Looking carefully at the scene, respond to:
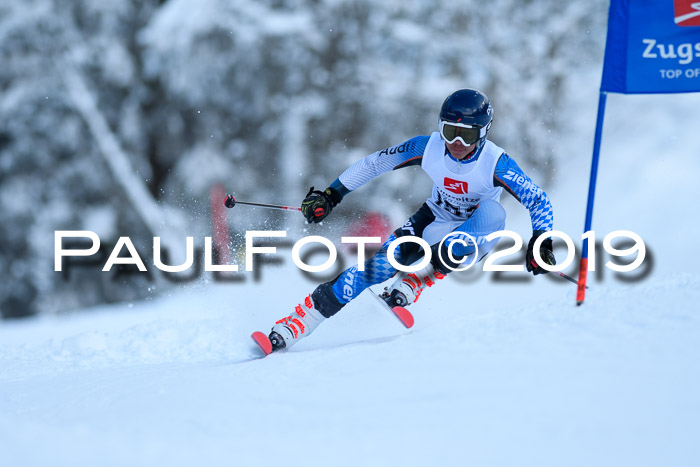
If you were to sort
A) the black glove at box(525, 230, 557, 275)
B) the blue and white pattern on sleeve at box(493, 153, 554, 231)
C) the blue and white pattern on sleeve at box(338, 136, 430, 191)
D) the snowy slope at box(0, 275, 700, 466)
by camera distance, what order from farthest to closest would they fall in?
1. the blue and white pattern on sleeve at box(338, 136, 430, 191)
2. the blue and white pattern on sleeve at box(493, 153, 554, 231)
3. the black glove at box(525, 230, 557, 275)
4. the snowy slope at box(0, 275, 700, 466)

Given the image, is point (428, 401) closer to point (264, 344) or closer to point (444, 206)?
point (264, 344)

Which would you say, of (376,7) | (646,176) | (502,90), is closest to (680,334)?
(646,176)

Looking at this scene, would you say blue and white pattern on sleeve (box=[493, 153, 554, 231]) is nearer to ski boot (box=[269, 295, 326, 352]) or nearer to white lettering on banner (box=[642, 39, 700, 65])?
white lettering on banner (box=[642, 39, 700, 65])

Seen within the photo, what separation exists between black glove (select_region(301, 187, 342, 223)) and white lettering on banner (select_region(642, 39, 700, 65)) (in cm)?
197

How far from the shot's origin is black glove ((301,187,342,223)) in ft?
14.8

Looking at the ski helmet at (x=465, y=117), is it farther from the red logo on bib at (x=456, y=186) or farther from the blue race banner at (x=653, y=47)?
the blue race banner at (x=653, y=47)

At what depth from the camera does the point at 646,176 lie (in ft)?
33.7

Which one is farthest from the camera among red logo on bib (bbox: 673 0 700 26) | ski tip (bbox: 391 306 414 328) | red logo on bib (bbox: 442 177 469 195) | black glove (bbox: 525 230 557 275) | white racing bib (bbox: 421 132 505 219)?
ski tip (bbox: 391 306 414 328)

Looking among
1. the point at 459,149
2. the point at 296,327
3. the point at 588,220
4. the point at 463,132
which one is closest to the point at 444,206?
the point at 459,149

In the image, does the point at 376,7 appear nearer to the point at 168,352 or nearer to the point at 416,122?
the point at 416,122

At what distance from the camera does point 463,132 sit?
13.1 feet

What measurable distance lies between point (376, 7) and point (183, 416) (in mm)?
10730

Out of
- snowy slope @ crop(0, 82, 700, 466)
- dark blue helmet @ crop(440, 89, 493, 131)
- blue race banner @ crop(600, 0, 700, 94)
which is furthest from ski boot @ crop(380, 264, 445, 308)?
blue race banner @ crop(600, 0, 700, 94)

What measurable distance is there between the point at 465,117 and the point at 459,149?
217 millimetres
